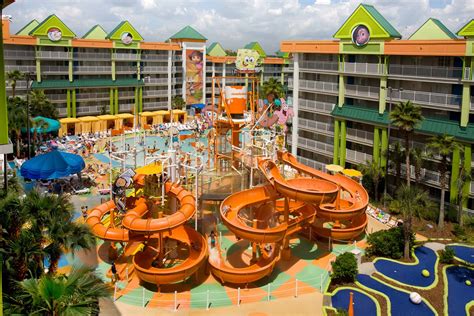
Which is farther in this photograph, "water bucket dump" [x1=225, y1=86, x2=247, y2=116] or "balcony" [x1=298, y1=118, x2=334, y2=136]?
"balcony" [x1=298, y1=118, x2=334, y2=136]

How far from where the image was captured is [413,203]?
37.3m

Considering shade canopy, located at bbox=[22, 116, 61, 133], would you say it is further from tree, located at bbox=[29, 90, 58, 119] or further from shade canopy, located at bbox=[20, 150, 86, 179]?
shade canopy, located at bbox=[20, 150, 86, 179]

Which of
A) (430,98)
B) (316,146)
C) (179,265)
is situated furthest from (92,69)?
(179,265)

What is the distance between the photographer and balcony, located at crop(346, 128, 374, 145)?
54656mm

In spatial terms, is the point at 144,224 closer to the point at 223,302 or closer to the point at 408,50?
the point at 223,302

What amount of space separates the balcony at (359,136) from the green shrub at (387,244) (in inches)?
694

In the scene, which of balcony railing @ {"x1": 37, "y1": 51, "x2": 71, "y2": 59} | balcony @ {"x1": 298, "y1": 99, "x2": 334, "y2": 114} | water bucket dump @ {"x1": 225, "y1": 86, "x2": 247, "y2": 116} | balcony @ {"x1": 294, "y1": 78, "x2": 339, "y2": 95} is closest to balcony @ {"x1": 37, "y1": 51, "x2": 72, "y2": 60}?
balcony railing @ {"x1": 37, "y1": 51, "x2": 71, "y2": 59}

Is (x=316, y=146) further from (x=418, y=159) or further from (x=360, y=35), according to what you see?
(x=418, y=159)

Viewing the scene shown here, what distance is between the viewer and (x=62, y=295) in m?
17.7

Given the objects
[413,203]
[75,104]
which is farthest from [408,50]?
[75,104]

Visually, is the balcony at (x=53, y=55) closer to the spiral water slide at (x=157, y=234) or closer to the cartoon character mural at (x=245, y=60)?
the cartoon character mural at (x=245, y=60)

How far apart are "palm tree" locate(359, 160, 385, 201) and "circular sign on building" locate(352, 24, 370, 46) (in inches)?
521

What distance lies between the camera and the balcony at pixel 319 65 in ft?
193

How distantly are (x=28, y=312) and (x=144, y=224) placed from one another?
15029 millimetres
